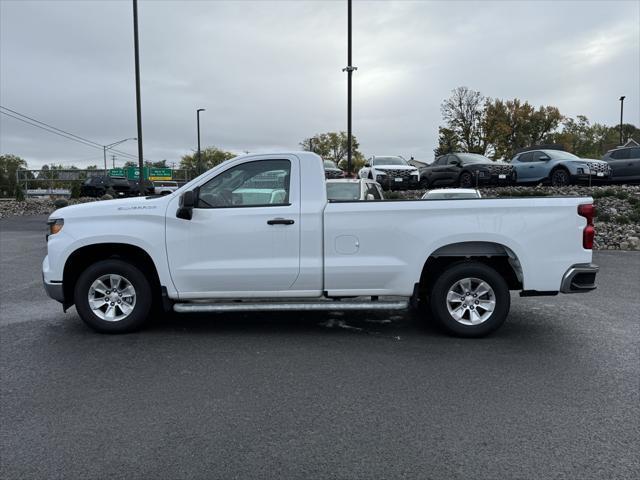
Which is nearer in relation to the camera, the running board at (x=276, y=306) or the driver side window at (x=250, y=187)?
the running board at (x=276, y=306)

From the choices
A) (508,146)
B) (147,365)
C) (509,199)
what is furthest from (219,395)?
(508,146)

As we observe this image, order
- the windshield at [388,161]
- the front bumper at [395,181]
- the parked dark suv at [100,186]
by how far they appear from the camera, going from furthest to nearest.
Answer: the parked dark suv at [100,186] → the windshield at [388,161] → the front bumper at [395,181]

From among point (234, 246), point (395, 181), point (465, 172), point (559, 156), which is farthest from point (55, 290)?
point (559, 156)

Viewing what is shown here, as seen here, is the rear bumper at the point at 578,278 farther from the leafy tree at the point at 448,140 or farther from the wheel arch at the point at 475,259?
the leafy tree at the point at 448,140

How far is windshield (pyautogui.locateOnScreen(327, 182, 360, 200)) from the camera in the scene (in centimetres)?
1137

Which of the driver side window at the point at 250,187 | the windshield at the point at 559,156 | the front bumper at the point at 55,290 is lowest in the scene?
the front bumper at the point at 55,290

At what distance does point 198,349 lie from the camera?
557 centimetres

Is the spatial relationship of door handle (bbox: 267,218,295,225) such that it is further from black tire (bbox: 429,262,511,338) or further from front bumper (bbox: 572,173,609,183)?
front bumper (bbox: 572,173,609,183)

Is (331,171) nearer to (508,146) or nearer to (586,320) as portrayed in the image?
(586,320)

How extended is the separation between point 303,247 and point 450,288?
1.67 m

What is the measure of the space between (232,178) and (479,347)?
128 inches

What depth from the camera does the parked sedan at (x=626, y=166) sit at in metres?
20.3

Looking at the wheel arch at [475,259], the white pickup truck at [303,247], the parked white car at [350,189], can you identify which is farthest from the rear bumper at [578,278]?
the parked white car at [350,189]

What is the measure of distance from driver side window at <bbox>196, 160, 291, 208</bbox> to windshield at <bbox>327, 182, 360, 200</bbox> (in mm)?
5260
